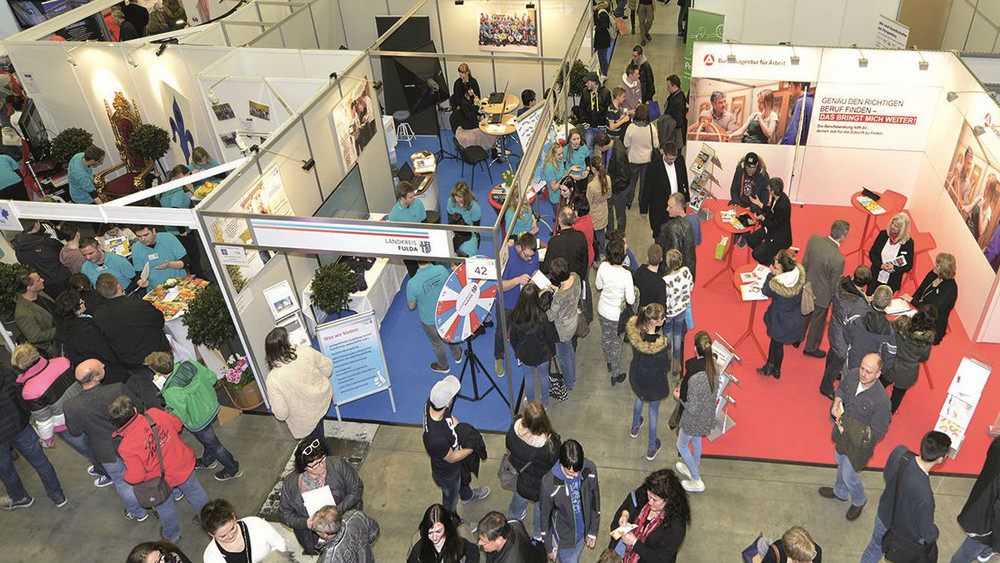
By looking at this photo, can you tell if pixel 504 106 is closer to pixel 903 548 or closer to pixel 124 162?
pixel 124 162

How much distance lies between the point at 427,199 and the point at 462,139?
170 cm

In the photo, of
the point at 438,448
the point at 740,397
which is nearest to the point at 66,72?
the point at 438,448

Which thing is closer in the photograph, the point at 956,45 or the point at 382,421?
the point at 382,421

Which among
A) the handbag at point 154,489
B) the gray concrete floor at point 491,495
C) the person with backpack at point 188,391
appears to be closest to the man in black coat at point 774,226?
the gray concrete floor at point 491,495

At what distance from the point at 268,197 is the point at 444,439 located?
298 centimetres

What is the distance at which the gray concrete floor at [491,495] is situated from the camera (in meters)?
5.24

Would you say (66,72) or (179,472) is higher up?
(66,72)

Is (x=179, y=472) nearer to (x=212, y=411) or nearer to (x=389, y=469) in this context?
(x=212, y=411)

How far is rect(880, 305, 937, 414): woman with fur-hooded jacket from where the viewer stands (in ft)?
17.0

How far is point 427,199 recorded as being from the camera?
8789mm

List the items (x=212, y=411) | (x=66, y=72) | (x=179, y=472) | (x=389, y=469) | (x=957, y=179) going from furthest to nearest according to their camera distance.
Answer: (x=66, y=72), (x=957, y=179), (x=389, y=469), (x=212, y=411), (x=179, y=472)

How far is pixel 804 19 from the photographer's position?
407 inches

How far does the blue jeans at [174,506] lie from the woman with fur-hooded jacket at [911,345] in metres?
5.10

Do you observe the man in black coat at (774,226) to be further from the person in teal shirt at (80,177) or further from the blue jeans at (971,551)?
the person in teal shirt at (80,177)
